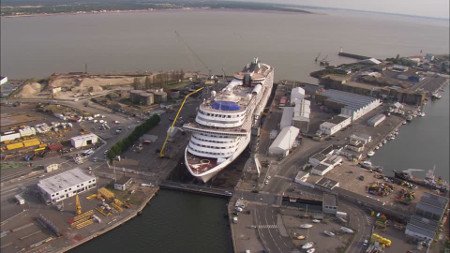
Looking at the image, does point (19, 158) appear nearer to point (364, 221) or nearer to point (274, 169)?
point (274, 169)

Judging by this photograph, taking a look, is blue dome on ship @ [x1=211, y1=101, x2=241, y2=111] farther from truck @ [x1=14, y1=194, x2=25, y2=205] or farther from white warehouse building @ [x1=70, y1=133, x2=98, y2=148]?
truck @ [x1=14, y1=194, x2=25, y2=205]

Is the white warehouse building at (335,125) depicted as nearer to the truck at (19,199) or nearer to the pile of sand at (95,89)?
the truck at (19,199)

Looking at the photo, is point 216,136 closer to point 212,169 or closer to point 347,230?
point 212,169

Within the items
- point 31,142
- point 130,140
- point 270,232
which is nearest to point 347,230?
point 270,232

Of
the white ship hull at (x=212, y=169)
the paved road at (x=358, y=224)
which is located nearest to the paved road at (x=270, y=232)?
the paved road at (x=358, y=224)

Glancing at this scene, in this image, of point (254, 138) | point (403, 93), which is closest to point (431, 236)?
point (254, 138)
